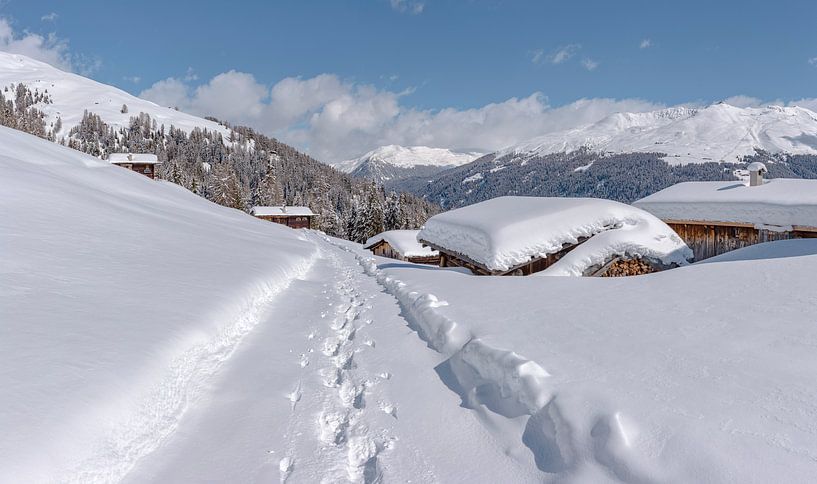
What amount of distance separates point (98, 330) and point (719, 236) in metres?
21.9

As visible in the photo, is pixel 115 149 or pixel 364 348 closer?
pixel 364 348

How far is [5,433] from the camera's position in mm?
3354

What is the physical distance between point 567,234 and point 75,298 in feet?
39.2

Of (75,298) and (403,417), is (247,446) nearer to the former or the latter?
(403,417)

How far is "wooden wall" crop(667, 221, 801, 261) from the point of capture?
1720cm

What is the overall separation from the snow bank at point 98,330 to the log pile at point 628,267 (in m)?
10.2

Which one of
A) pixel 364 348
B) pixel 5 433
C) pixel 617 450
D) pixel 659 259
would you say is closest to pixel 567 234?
pixel 659 259

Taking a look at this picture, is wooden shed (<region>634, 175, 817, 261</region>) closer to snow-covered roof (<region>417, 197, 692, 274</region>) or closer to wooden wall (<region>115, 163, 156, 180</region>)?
snow-covered roof (<region>417, 197, 692, 274</region>)

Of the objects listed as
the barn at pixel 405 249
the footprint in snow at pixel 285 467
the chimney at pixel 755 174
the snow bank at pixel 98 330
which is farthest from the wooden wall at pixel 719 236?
the footprint in snow at pixel 285 467

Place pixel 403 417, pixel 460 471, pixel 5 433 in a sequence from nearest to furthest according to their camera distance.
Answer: pixel 5 433
pixel 460 471
pixel 403 417

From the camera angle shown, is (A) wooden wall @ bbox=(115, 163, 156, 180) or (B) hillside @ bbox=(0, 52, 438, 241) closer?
(A) wooden wall @ bbox=(115, 163, 156, 180)

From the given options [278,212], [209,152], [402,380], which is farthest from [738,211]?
[209,152]

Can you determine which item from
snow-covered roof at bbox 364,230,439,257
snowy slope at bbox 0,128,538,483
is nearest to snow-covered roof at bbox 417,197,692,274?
snowy slope at bbox 0,128,538,483

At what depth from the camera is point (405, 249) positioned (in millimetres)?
34406
